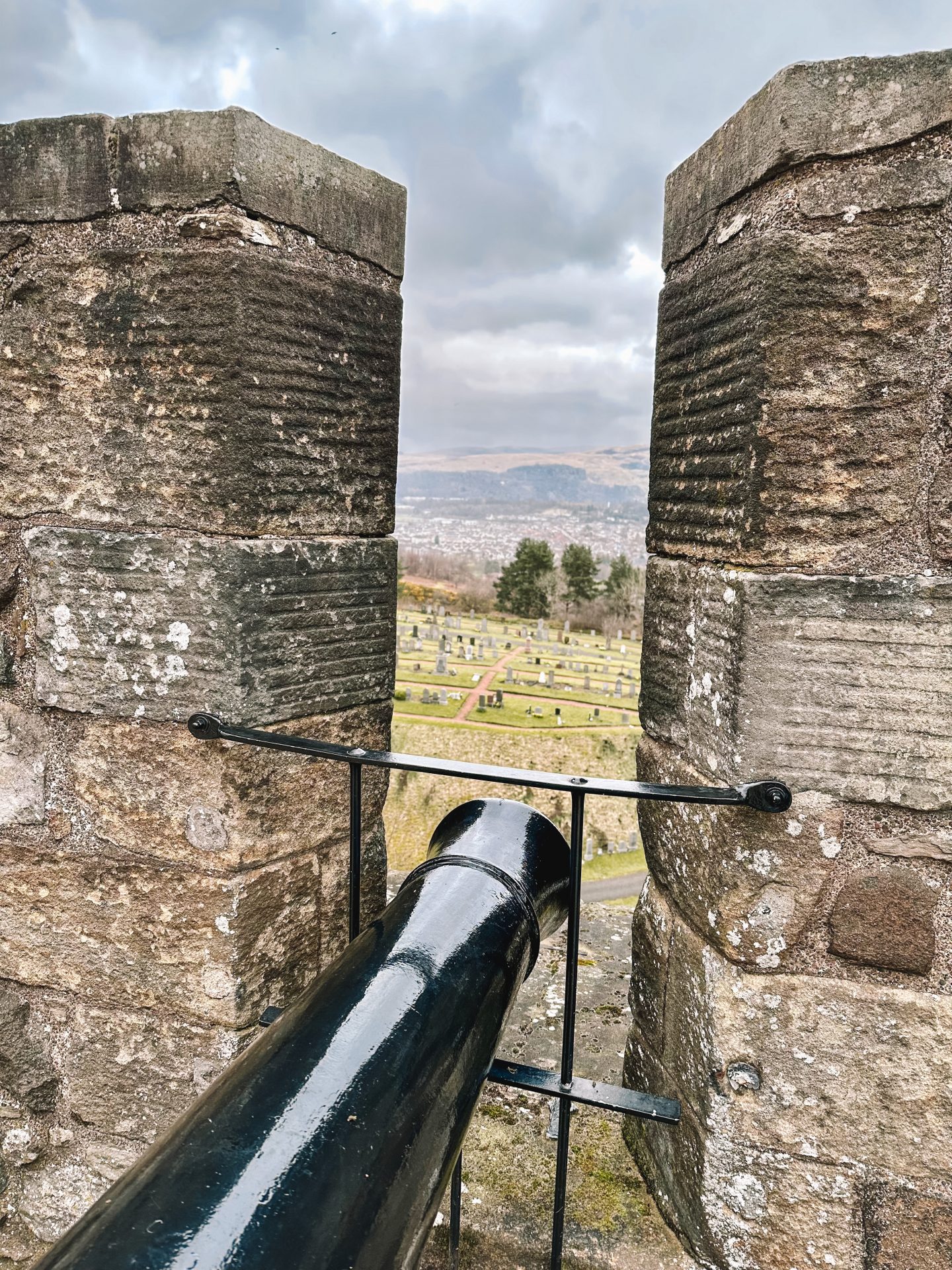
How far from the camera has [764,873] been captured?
5.55 ft

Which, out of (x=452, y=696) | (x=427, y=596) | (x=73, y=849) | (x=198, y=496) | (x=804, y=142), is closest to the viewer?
(x=804, y=142)

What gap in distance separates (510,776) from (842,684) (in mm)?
666

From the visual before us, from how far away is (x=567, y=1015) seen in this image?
1747 millimetres

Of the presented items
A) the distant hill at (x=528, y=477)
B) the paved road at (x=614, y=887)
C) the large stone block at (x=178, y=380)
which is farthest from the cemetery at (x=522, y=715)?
the distant hill at (x=528, y=477)

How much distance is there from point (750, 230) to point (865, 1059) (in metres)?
1.67

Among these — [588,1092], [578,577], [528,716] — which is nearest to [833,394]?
[588,1092]

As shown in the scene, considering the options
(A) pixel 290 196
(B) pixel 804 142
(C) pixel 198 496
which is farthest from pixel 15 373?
(B) pixel 804 142

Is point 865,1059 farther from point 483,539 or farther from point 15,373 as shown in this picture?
point 483,539

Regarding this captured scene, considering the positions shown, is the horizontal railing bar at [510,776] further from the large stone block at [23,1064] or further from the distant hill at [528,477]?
the distant hill at [528,477]

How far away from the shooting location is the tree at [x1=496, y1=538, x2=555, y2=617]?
2384 centimetres

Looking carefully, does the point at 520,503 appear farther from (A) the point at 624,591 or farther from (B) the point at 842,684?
(B) the point at 842,684

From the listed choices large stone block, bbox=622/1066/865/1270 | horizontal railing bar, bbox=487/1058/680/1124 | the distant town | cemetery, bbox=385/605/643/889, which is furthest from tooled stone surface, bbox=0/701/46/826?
the distant town

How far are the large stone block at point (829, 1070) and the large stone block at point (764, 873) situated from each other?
72 mm

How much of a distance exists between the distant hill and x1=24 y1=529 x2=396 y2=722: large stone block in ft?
443
